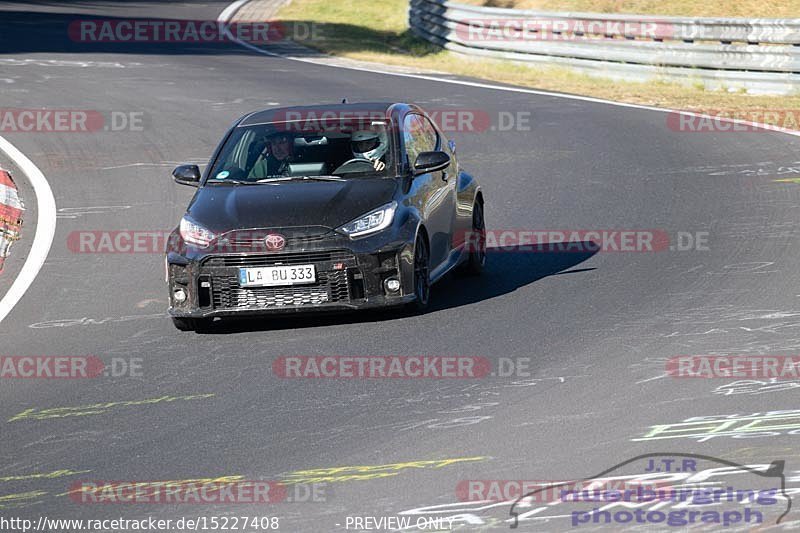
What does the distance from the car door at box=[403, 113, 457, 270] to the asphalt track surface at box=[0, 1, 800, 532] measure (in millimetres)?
430

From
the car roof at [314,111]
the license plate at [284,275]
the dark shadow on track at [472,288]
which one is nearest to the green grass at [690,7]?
the dark shadow on track at [472,288]

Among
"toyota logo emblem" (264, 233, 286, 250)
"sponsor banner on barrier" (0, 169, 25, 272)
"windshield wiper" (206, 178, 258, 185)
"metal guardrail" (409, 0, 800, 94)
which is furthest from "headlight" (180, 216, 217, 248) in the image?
"metal guardrail" (409, 0, 800, 94)

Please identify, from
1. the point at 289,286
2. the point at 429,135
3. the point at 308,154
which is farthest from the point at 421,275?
the point at 429,135

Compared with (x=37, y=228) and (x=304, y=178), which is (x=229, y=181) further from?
(x=37, y=228)

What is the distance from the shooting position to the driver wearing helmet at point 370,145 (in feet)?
37.3

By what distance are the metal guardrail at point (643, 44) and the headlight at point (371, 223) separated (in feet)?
45.7

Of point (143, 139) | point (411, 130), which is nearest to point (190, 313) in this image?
point (411, 130)

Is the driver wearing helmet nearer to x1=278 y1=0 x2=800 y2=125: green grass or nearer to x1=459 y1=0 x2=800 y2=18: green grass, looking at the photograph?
x1=278 y1=0 x2=800 y2=125: green grass

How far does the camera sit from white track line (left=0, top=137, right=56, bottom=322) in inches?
476

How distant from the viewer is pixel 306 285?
10.2 meters

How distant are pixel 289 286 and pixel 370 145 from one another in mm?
1705

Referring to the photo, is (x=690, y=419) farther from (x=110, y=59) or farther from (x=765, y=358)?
(x=110, y=59)

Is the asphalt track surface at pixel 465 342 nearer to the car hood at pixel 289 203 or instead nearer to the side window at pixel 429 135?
the car hood at pixel 289 203

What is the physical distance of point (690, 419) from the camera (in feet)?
24.8
